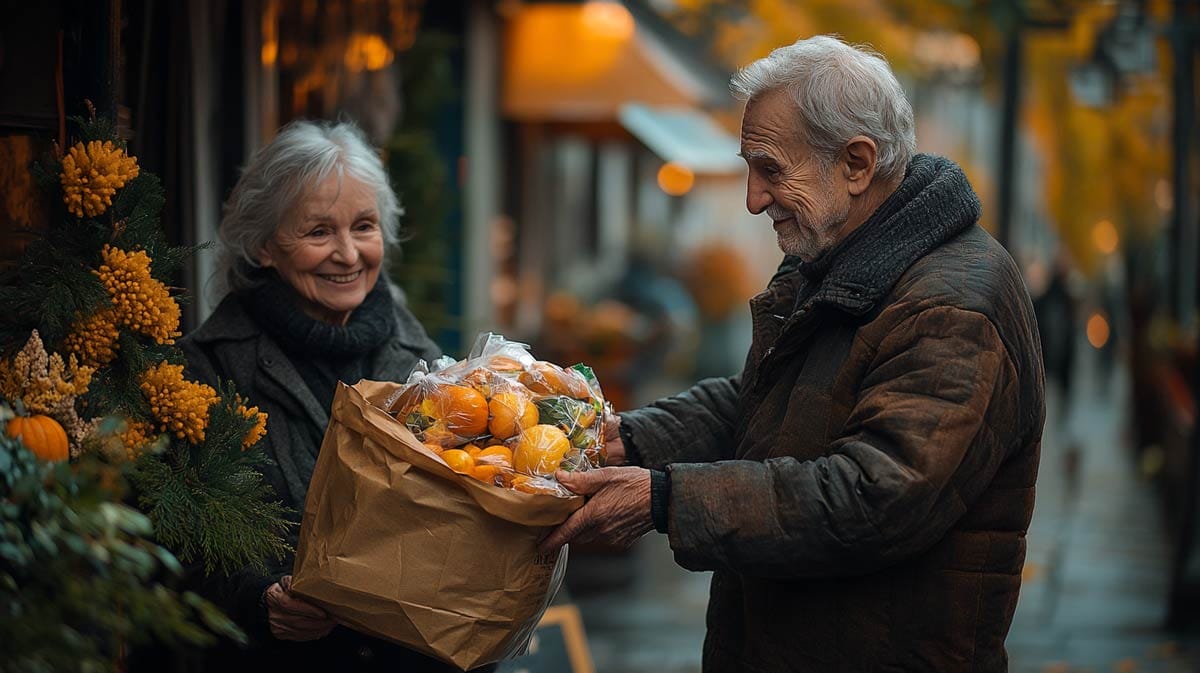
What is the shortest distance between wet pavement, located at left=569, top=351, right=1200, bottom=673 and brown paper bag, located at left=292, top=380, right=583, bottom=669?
413cm

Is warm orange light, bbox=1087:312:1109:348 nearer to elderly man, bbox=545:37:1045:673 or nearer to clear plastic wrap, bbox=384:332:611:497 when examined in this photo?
elderly man, bbox=545:37:1045:673

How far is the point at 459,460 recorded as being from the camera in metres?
2.53

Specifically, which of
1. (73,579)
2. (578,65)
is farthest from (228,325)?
(578,65)

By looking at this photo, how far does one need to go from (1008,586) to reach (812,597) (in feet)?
1.23

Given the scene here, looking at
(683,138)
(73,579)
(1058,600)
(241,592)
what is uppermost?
(73,579)

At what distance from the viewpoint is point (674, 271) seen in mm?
19359

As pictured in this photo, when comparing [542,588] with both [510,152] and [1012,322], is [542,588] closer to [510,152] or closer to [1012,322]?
[1012,322]

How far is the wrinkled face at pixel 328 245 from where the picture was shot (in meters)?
3.19

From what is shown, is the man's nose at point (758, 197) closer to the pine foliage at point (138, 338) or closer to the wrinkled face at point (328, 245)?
the wrinkled face at point (328, 245)

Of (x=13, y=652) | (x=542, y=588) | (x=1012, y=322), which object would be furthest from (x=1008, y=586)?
(x=13, y=652)

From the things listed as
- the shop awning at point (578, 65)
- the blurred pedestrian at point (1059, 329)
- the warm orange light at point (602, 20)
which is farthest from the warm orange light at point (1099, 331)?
the warm orange light at point (602, 20)

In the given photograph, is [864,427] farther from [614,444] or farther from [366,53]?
[366,53]

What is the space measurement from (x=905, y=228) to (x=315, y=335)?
1.34m

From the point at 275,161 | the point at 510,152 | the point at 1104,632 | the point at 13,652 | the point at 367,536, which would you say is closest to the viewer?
the point at 13,652
